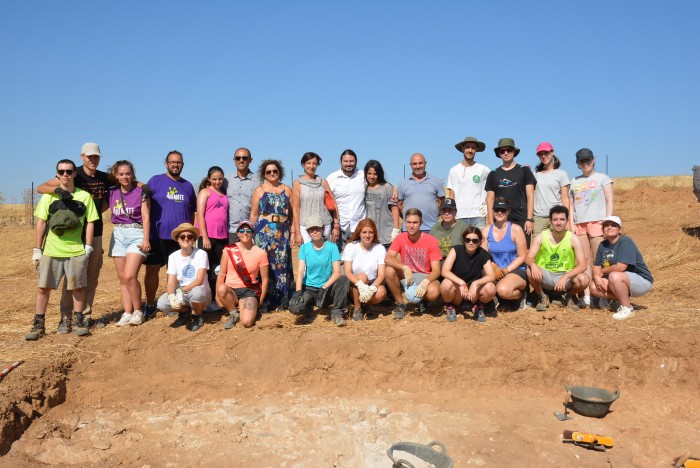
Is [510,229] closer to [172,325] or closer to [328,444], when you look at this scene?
[328,444]

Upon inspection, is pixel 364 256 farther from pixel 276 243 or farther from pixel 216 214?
pixel 216 214

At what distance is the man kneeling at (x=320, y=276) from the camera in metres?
6.37

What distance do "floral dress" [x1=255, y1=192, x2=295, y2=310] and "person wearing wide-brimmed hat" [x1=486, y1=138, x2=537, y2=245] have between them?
265 cm

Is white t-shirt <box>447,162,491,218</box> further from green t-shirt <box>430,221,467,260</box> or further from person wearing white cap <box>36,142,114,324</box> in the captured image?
person wearing white cap <box>36,142,114,324</box>

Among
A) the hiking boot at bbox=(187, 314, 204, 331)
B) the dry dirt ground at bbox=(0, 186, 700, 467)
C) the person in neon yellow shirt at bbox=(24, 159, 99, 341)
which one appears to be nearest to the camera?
the dry dirt ground at bbox=(0, 186, 700, 467)

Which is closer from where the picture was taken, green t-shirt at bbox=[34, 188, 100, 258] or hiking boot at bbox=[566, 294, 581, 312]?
green t-shirt at bbox=[34, 188, 100, 258]

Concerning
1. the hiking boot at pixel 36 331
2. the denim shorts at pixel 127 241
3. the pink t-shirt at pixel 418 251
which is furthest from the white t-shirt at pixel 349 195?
the hiking boot at pixel 36 331

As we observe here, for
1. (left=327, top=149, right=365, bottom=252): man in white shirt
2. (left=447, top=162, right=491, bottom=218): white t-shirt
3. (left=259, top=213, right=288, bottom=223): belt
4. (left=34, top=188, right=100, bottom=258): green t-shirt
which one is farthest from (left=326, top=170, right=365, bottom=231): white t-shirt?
(left=34, top=188, right=100, bottom=258): green t-shirt

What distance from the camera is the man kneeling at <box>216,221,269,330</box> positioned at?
6.37 m

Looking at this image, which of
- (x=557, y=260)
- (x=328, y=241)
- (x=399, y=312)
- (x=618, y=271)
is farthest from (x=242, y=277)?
(x=618, y=271)

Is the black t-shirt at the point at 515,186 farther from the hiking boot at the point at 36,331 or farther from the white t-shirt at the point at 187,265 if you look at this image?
the hiking boot at the point at 36,331

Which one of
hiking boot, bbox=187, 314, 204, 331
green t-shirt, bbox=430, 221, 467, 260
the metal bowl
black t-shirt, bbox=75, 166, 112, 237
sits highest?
black t-shirt, bbox=75, 166, 112, 237

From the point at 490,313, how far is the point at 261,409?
9.82 ft

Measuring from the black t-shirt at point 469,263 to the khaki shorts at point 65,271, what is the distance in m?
4.37
